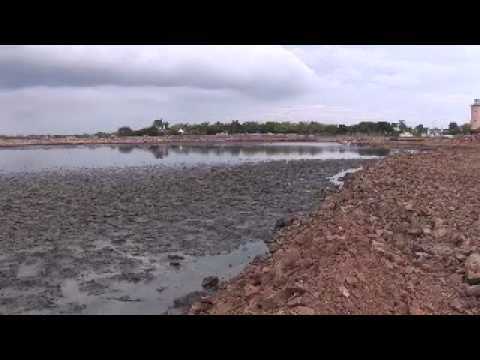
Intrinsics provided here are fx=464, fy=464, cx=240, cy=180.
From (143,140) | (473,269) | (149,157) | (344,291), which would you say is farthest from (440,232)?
(143,140)

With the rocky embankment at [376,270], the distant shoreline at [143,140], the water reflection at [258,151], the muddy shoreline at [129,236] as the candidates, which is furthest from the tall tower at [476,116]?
the rocky embankment at [376,270]

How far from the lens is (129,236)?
14.6 meters

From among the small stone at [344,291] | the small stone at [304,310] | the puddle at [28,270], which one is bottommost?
the puddle at [28,270]

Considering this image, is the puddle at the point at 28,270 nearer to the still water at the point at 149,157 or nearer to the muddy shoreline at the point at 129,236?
the muddy shoreline at the point at 129,236

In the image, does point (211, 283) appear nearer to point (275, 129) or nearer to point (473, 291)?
point (473, 291)

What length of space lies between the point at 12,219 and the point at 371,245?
14.3 metres

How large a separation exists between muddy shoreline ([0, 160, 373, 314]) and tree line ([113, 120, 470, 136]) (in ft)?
340

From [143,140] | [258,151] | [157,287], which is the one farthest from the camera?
[143,140]

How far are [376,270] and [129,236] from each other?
9.29m

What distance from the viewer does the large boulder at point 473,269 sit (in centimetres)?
690

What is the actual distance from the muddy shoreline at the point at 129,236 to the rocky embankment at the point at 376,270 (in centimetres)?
176
